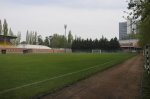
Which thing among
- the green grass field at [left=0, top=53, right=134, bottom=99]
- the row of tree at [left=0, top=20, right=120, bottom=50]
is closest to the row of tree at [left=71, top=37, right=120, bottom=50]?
the row of tree at [left=0, top=20, right=120, bottom=50]

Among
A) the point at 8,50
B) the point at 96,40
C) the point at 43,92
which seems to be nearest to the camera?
the point at 43,92

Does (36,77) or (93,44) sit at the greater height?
(93,44)

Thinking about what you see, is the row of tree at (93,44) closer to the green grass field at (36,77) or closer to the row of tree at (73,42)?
the row of tree at (73,42)

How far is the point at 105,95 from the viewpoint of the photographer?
12406mm

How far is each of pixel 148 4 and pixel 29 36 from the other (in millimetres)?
162917

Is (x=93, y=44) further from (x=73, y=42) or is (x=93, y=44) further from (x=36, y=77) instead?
(x=36, y=77)

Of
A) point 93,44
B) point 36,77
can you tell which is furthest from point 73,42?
point 36,77

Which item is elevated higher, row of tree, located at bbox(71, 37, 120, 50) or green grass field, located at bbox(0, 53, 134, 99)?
row of tree, located at bbox(71, 37, 120, 50)

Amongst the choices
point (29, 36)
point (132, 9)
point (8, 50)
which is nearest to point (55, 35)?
point (29, 36)

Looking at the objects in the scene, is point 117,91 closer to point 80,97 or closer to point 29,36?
point 80,97

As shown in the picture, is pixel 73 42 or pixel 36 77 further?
pixel 73 42

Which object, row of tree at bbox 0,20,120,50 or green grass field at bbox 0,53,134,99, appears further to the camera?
→ row of tree at bbox 0,20,120,50

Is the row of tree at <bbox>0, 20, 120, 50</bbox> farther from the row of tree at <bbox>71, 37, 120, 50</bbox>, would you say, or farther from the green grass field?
the green grass field

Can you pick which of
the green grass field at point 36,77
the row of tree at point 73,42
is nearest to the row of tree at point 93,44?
the row of tree at point 73,42
